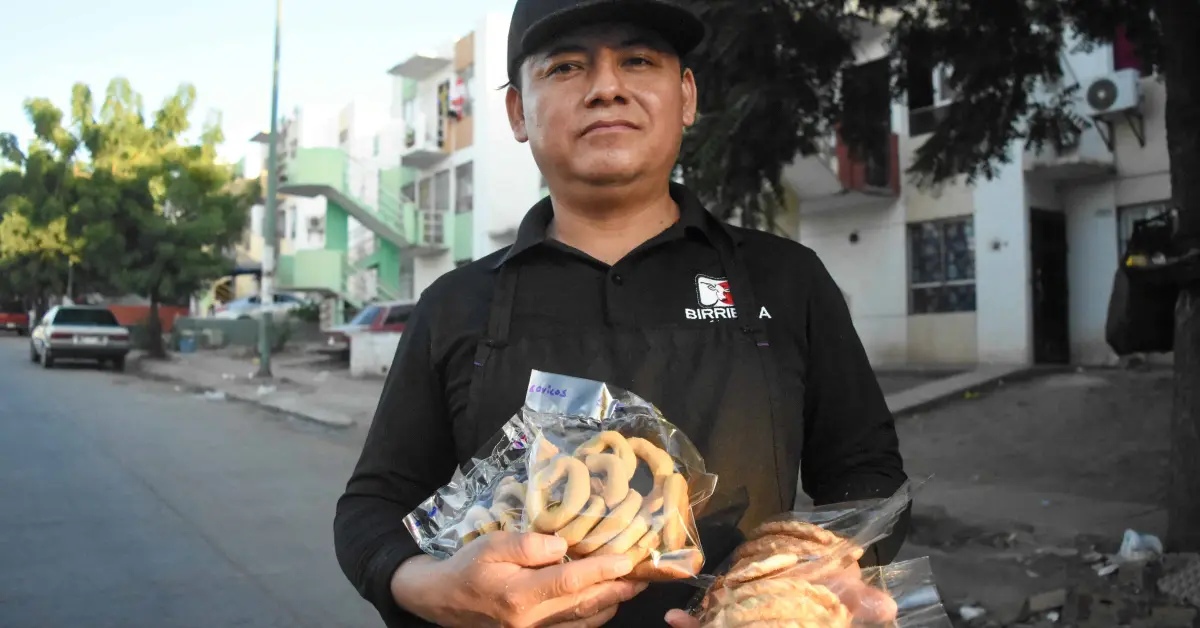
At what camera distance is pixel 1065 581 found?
5375 mm

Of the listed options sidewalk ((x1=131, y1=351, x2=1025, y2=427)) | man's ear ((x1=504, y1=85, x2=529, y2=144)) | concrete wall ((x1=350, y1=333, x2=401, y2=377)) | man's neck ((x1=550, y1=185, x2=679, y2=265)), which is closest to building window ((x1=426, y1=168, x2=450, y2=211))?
sidewalk ((x1=131, y1=351, x2=1025, y2=427))

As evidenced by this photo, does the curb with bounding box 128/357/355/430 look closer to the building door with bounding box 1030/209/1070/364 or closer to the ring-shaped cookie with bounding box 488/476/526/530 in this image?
the building door with bounding box 1030/209/1070/364

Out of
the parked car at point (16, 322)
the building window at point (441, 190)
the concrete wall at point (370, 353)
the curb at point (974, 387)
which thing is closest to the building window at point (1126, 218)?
the curb at point (974, 387)

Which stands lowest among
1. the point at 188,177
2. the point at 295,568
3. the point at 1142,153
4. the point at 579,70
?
the point at 295,568

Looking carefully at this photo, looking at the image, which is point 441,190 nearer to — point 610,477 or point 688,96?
point 688,96

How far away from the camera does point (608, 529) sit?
1.13m

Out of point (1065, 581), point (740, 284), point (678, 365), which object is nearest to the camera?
point (678, 365)

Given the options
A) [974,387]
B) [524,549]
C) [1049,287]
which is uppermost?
[1049,287]

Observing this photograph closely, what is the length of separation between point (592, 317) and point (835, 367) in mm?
428

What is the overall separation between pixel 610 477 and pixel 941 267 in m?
16.1

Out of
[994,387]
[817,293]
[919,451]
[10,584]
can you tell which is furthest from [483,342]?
[994,387]

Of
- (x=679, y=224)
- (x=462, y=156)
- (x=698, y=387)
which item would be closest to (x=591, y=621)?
(x=698, y=387)

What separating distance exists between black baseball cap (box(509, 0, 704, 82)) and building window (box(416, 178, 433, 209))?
97.0 ft

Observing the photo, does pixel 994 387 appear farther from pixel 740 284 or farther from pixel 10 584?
pixel 740 284
